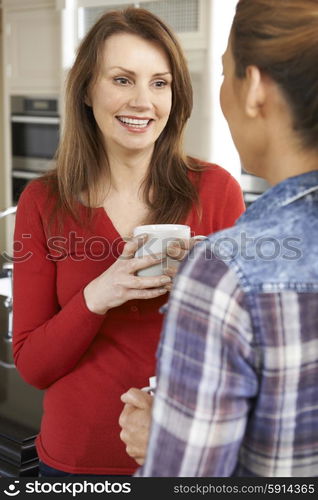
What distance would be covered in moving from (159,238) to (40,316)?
0.29 metres

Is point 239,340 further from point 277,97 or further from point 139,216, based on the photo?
point 139,216

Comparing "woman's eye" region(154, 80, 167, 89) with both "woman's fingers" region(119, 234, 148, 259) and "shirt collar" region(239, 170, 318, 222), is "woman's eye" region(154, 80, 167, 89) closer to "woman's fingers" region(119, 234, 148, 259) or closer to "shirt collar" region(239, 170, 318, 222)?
"woman's fingers" region(119, 234, 148, 259)

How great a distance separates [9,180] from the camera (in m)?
4.39

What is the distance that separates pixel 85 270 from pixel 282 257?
0.62 metres

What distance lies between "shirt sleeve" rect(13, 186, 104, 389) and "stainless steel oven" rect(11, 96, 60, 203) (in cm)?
279

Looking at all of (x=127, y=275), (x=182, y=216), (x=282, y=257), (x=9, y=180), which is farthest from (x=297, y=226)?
(x=9, y=180)

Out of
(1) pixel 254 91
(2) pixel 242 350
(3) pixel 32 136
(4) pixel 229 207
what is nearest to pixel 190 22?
(3) pixel 32 136

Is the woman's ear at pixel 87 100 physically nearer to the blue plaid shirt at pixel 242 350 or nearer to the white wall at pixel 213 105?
the blue plaid shirt at pixel 242 350

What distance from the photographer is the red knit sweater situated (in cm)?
113

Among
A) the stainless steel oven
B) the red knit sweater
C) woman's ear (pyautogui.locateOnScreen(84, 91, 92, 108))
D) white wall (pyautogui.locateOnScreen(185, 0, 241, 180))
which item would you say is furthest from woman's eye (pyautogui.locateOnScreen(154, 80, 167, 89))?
the stainless steel oven

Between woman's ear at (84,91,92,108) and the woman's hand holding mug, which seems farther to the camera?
woman's ear at (84,91,92,108)

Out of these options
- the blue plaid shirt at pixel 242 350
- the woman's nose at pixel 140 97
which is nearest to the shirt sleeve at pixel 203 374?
the blue plaid shirt at pixel 242 350

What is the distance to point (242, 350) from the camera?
601 mm

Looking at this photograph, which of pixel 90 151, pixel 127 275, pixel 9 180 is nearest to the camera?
pixel 127 275
